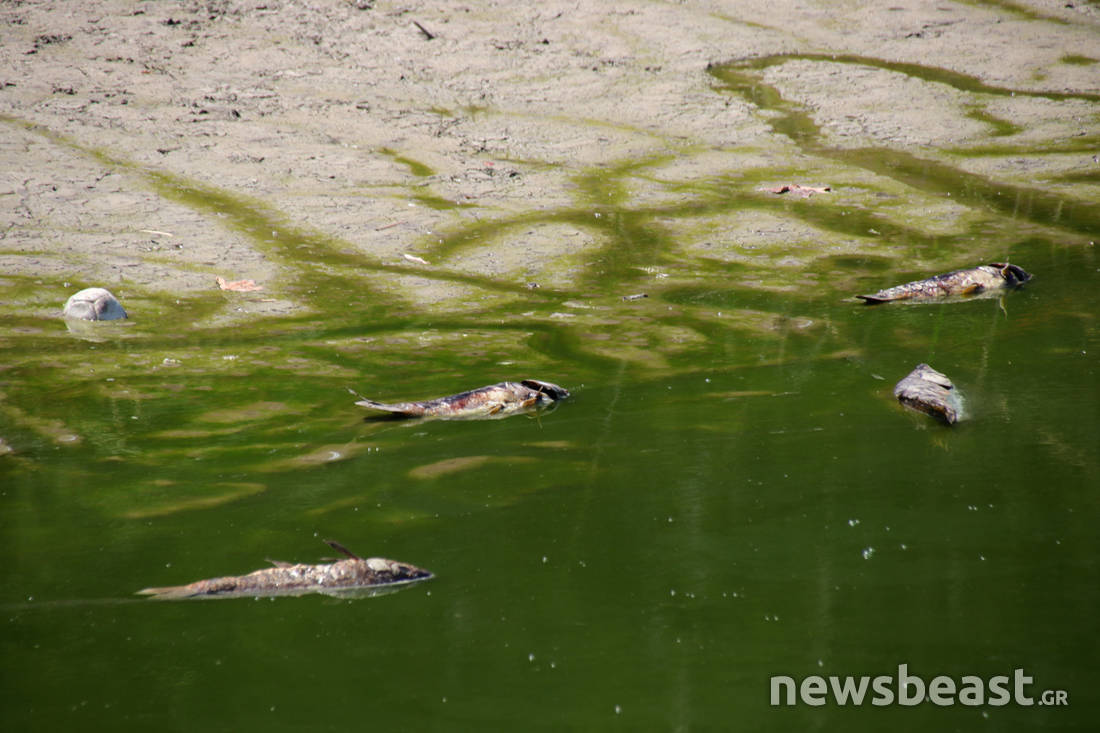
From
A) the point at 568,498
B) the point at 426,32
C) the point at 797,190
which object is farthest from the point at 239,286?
the point at 426,32

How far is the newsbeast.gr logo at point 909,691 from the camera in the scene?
2.41 m

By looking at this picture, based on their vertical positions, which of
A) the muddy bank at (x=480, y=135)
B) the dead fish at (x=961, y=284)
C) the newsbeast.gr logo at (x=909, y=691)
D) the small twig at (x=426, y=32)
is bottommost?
the dead fish at (x=961, y=284)

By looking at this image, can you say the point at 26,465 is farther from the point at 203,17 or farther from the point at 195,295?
the point at 203,17

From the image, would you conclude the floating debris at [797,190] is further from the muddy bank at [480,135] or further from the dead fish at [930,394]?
the dead fish at [930,394]

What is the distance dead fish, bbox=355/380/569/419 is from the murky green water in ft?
0.35

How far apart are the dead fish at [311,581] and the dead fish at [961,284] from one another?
375cm

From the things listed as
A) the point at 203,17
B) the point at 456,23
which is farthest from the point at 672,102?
the point at 203,17

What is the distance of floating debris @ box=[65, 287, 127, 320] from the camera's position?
5.81m

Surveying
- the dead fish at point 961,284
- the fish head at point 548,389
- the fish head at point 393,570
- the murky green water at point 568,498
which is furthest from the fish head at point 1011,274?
the fish head at point 393,570

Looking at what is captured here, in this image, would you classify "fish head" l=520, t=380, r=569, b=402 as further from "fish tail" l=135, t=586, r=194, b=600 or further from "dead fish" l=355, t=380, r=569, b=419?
"fish tail" l=135, t=586, r=194, b=600

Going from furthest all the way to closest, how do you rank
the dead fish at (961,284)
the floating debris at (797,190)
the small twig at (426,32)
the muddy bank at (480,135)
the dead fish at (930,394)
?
the small twig at (426,32)
the floating debris at (797,190)
the muddy bank at (480,135)
the dead fish at (961,284)
the dead fish at (930,394)

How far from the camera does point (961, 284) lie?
6016mm

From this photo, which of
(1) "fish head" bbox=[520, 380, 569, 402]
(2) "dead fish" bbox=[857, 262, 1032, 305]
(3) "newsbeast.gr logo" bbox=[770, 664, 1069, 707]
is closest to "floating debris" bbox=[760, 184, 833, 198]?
(2) "dead fish" bbox=[857, 262, 1032, 305]

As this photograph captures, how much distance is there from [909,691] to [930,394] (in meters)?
2.10
